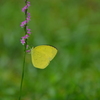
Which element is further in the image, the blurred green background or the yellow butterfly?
the blurred green background

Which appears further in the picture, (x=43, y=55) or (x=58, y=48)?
(x=58, y=48)

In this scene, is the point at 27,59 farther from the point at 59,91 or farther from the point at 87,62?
the point at 59,91

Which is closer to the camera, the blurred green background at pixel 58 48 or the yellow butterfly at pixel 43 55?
the yellow butterfly at pixel 43 55

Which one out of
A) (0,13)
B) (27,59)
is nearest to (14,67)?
(27,59)
